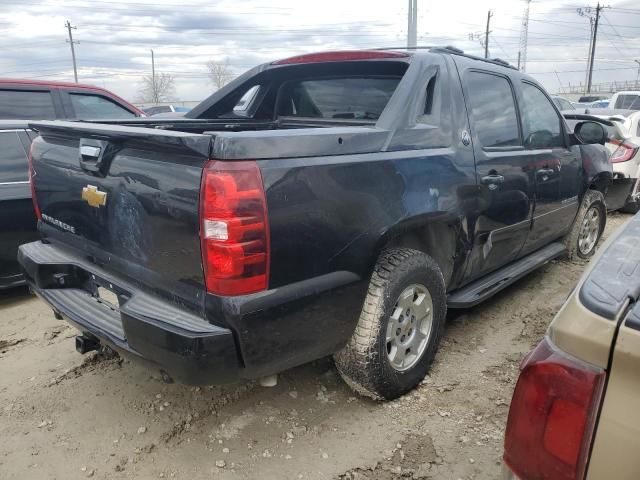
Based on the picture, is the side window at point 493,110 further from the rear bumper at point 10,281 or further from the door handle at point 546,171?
the rear bumper at point 10,281

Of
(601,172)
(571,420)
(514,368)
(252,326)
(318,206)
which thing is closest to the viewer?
(571,420)

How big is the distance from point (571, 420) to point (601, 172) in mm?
4689

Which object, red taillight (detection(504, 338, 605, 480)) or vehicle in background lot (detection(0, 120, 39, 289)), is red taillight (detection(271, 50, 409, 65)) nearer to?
red taillight (detection(504, 338, 605, 480))

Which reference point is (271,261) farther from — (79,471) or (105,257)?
(79,471)

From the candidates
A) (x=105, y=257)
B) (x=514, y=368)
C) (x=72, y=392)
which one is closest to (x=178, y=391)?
(x=72, y=392)

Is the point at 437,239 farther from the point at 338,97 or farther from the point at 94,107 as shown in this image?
the point at 94,107

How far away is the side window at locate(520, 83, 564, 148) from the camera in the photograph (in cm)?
394

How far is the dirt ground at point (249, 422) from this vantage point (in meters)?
2.45

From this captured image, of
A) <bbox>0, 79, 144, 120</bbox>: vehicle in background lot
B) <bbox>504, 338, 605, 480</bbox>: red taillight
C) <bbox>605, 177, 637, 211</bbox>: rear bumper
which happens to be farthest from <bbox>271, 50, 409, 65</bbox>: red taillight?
<bbox>605, 177, 637, 211</bbox>: rear bumper

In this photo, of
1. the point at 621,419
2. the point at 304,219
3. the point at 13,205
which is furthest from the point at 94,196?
the point at 13,205

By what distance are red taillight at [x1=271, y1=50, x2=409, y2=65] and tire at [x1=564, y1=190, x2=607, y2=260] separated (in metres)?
2.83

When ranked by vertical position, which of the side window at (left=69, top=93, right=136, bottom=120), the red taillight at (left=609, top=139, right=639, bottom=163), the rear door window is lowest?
the red taillight at (left=609, top=139, right=639, bottom=163)

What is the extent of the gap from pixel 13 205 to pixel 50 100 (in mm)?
2360

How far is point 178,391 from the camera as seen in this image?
3.06 metres
